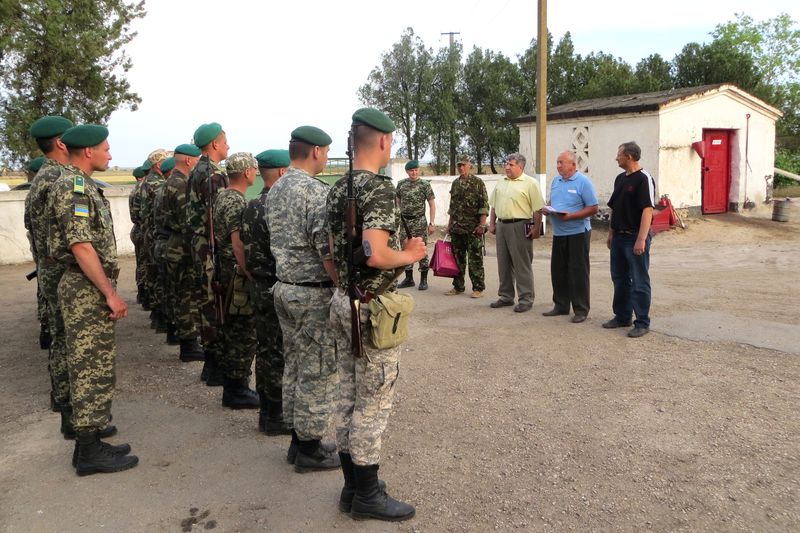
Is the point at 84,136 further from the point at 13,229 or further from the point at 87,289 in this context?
the point at 13,229

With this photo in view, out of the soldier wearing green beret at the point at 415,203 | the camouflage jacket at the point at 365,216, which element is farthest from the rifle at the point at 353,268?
the soldier wearing green beret at the point at 415,203

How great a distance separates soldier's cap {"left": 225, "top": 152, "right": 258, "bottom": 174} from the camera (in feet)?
15.2

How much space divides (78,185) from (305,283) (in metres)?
1.44

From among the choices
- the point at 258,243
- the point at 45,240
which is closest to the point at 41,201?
the point at 45,240

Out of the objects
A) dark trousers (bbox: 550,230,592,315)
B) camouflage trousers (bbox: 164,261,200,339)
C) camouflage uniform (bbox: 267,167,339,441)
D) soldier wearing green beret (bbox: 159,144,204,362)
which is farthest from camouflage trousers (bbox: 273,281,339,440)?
dark trousers (bbox: 550,230,592,315)

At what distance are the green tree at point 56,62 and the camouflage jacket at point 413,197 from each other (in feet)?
33.2

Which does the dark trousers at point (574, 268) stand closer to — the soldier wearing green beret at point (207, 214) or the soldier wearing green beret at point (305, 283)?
the soldier wearing green beret at point (207, 214)

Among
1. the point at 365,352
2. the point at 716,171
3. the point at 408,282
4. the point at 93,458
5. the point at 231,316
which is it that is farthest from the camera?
the point at 716,171

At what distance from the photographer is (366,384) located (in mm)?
3074

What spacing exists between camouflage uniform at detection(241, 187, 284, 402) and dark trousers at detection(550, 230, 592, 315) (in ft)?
12.9

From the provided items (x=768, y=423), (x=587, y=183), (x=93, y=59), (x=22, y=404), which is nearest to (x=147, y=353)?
(x=22, y=404)

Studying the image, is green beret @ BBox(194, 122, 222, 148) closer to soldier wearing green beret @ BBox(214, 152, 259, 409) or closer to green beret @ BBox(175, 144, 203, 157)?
soldier wearing green beret @ BBox(214, 152, 259, 409)

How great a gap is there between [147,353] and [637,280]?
501 centimetres

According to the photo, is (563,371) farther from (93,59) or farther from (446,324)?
(93,59)
